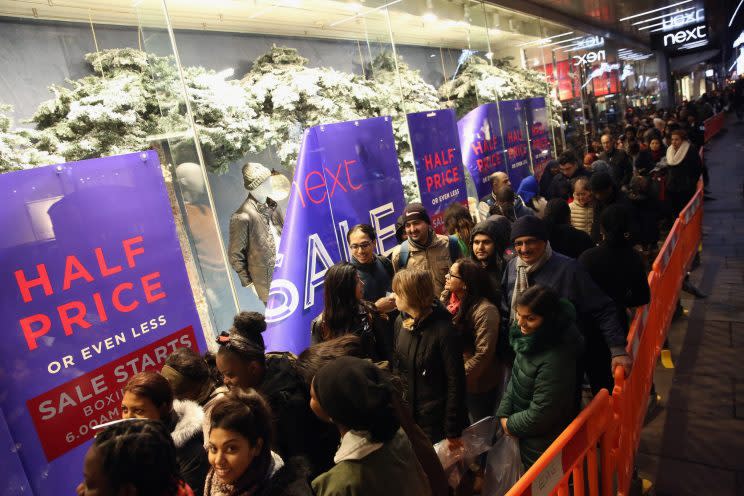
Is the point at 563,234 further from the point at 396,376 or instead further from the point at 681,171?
the point at 681,171

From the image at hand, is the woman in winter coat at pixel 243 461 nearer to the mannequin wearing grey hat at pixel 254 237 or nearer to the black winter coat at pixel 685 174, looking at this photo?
the mannequin wearing grey hat at pixel 254 237

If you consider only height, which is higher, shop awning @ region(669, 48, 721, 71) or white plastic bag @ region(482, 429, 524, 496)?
shop awning @ region(669, 48, 721, 71)

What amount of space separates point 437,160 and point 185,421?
465 cm

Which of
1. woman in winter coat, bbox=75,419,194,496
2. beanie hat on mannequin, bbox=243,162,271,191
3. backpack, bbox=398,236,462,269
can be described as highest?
beanie hat on mannequin, bbox=243,162,271,191

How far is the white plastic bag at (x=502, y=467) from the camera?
2.42m

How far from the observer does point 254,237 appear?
4.48 metres

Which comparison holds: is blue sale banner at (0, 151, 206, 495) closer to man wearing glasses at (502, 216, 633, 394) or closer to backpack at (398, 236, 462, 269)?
backpack at (398, 236, 462, 269)

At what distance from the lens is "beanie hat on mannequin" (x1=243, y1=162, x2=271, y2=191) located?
4609 mm

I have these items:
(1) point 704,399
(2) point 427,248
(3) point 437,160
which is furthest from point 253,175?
(1) point 704,399

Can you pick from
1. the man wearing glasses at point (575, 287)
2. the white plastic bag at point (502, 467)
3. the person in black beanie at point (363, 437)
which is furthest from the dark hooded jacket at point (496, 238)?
the person in black beanie at point (363, 437)

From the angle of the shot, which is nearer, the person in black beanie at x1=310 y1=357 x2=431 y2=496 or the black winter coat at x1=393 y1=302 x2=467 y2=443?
the person in black beanie at x1=310 y1=357 x2=431 y2=496

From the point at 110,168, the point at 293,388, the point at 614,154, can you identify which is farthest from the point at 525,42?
the point at 293,388

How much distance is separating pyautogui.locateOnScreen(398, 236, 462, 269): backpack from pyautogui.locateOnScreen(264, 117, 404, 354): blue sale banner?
788 millimetres

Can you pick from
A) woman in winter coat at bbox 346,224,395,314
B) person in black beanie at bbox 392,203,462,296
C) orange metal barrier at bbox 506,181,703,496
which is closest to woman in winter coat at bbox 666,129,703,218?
orange metal barrier at bbox 506,181,703,496
